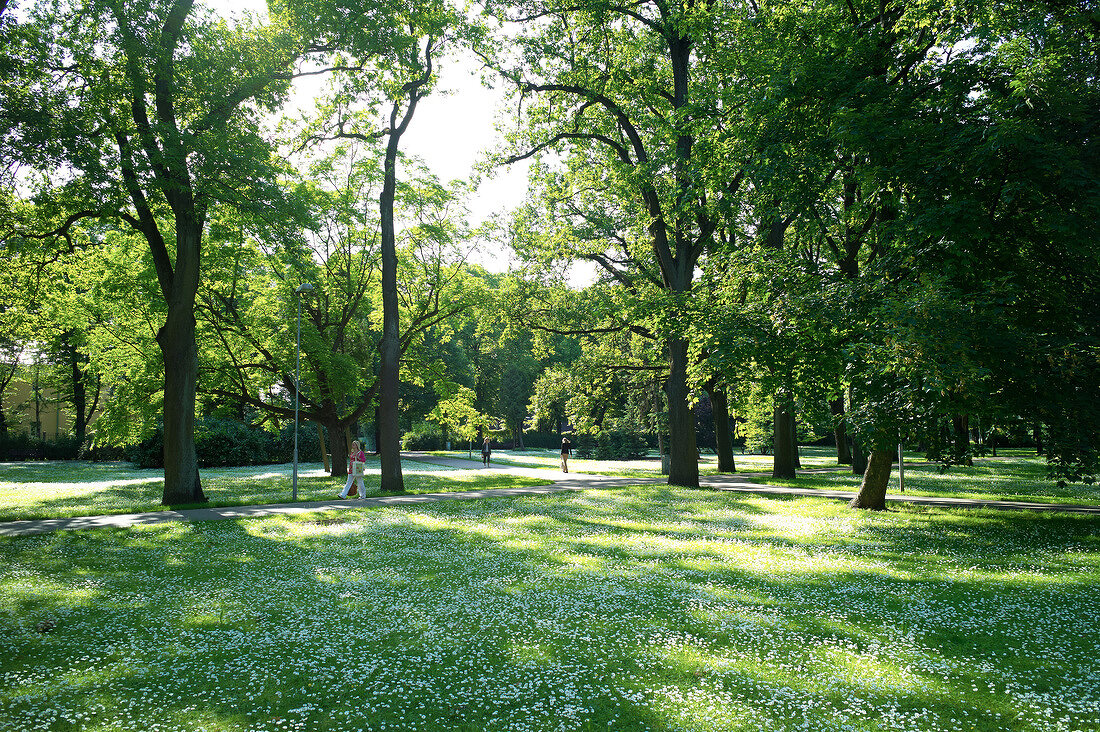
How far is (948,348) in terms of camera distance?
10000mm

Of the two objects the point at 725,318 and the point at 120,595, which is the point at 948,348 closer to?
the point at 725,318

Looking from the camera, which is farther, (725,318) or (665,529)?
(725,318)

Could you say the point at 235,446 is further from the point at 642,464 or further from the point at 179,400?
the point at 642,464

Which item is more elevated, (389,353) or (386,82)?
(386,82)

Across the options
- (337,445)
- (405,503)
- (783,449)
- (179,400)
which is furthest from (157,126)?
(783,449)

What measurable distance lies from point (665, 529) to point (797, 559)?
3.48m

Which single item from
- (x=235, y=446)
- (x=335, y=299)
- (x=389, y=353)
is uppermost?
(x=335, y=299)

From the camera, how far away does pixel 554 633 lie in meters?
6.20

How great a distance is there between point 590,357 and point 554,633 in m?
23.5

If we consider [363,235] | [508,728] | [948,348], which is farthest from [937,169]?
[363,235]

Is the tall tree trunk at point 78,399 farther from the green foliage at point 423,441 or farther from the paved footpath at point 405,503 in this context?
the paved footpath at point 405,503

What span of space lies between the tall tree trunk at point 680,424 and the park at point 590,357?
0.19 m

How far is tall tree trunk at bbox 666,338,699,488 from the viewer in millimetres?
21500

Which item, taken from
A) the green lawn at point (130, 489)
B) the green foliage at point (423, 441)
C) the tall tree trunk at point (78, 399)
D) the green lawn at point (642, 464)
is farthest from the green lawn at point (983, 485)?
the tall tree trunk at point (78, 399)
